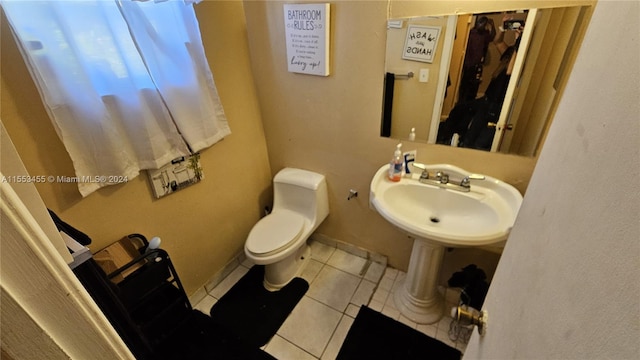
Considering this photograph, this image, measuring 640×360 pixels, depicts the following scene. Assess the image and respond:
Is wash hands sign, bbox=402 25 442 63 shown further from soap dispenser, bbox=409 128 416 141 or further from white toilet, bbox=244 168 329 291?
white toilet, bbox=244 168 329 291

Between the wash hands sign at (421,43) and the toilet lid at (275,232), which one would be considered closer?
the wash hands sign at (421,43)

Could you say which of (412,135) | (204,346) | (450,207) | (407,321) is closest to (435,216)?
(450,207)

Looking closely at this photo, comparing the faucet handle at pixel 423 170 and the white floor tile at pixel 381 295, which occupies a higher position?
the faucet handle at pixel 423 170

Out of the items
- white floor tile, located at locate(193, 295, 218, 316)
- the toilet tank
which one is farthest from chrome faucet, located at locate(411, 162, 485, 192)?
white floor tile, located at locate(193, 295, 218, 316)

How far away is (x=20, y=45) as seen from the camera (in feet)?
2.72

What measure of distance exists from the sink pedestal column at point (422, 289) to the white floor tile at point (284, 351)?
63cm

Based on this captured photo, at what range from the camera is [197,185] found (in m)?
1.54

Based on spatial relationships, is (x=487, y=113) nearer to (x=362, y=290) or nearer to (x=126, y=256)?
(x=362, y=290)

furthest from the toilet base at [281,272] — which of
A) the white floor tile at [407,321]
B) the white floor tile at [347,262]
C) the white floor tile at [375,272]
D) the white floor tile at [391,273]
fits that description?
the white floor tile at [407,321]

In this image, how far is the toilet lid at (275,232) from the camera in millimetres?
1583

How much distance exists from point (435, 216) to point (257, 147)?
1.22 m

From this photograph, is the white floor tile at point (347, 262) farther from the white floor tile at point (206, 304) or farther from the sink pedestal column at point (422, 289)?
the white floor tile at point (206, 304)

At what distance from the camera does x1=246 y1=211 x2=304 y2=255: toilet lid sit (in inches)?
62.3

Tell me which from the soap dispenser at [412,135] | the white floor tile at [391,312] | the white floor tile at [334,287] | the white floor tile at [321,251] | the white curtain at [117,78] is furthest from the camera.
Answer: the white floor tile at [321,251]
